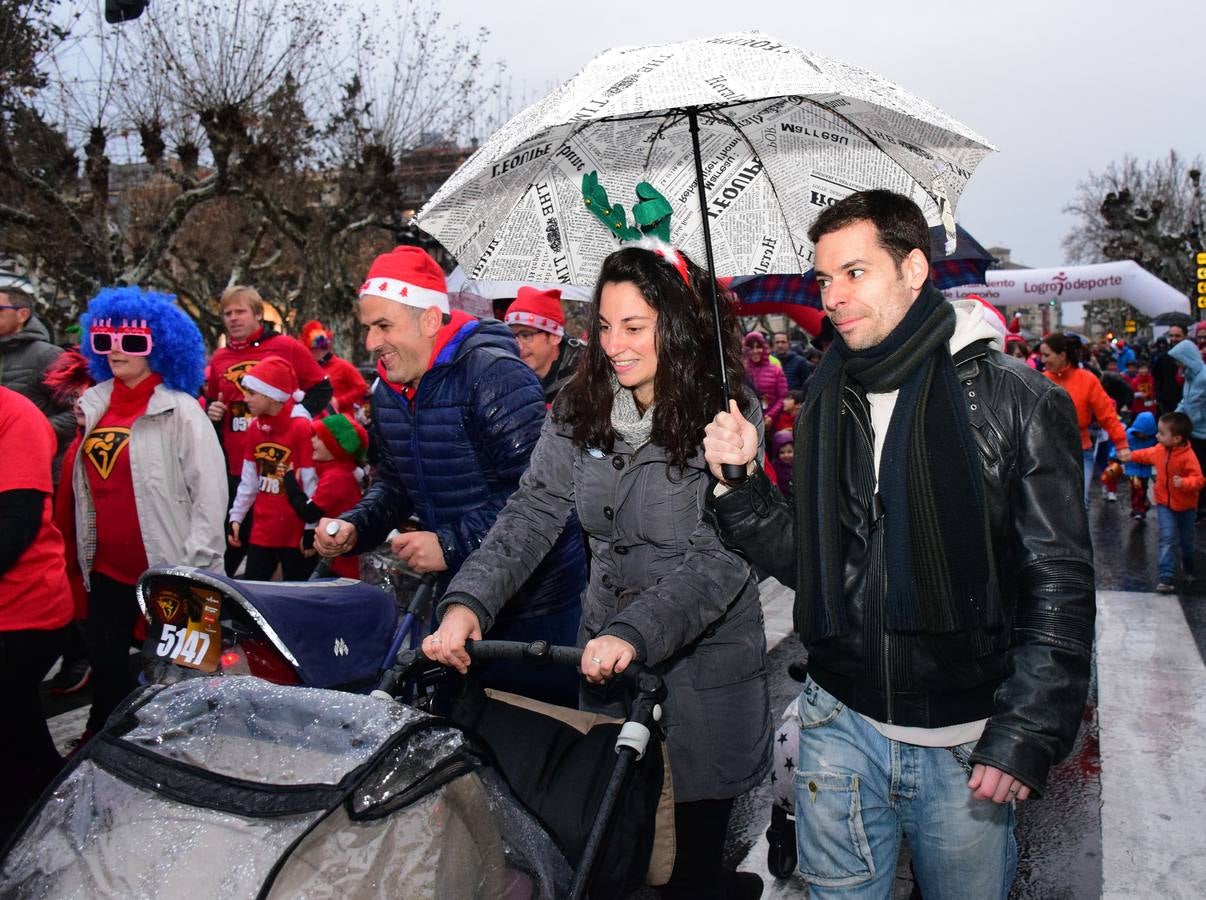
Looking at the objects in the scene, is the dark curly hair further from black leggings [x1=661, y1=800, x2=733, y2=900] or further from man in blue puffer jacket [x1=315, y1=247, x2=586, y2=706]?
black leggings [x1=661, y1=800, x2=733, y2=900]

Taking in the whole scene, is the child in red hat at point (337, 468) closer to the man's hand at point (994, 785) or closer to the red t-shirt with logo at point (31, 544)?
the red t-shirt with logo at point (31, 544)

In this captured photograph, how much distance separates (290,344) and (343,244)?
16639 millimetres

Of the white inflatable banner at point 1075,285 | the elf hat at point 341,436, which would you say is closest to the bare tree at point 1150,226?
the white inflatable banner at point 1075,285

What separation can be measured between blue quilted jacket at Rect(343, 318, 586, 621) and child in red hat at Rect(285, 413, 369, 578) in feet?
9.76

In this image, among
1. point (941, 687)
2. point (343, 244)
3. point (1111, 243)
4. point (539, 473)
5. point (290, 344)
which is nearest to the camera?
→ point (941, 687)

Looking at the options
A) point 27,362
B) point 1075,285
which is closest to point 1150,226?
point 1075,285

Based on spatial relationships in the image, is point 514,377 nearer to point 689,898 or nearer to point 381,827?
point 689,898

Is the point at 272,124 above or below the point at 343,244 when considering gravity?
above

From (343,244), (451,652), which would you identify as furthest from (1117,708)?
(343,244)

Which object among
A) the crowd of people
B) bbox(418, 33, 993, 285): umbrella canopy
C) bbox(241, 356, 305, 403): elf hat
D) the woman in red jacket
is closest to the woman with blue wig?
the crowd of people

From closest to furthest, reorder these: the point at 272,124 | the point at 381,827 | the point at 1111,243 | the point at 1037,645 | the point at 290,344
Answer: the point at 381,827, the point at 1037,645, the point at 290,344, the point at 272,124, the point at 1111,243

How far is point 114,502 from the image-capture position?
4.85m

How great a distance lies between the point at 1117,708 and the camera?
19.4 ft

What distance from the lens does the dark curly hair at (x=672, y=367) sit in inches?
111
